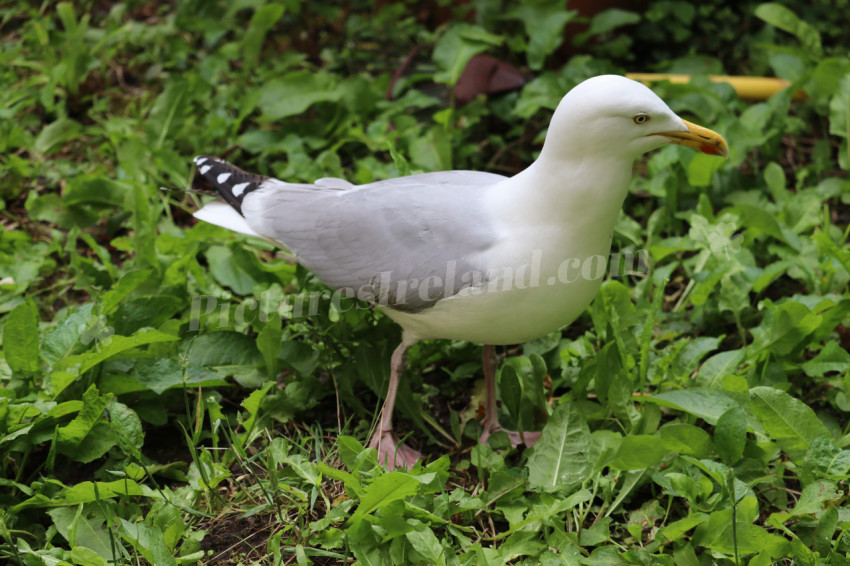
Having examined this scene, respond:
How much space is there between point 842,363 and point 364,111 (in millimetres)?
2427

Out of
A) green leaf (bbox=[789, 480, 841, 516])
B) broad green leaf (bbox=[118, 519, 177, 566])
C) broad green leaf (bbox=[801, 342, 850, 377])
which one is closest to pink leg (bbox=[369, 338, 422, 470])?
broad green leaf (bbox=[118, 519, 177, 566])

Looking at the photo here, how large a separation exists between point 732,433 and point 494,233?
85cm

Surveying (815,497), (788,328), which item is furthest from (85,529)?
(788,328)

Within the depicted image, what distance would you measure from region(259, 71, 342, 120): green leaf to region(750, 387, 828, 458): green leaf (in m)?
2.44

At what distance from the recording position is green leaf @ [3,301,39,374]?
2.52 metres

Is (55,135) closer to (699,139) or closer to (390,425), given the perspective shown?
(390,425)

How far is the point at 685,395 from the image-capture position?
2.46 metres

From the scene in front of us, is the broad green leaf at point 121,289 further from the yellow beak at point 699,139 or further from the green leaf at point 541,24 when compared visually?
Result: the green leaf at point 541,24

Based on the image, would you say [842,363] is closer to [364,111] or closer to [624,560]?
[624,560]

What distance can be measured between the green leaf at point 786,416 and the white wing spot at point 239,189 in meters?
1.71

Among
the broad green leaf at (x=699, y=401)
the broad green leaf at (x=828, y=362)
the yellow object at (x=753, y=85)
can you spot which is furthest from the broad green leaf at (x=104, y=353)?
the yellow object at (x=753, y=85)

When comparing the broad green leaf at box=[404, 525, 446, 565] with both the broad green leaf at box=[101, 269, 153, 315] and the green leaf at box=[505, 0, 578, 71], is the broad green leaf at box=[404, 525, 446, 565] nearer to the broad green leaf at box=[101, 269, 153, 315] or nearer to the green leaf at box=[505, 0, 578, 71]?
the broad green leaf at box=[101, 269, 153, 315]

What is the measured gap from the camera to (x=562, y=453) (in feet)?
7.93

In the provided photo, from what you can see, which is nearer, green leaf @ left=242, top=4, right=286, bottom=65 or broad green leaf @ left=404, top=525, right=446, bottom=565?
broad green leaf @ left=404, top=525, right=446, bottom=565
